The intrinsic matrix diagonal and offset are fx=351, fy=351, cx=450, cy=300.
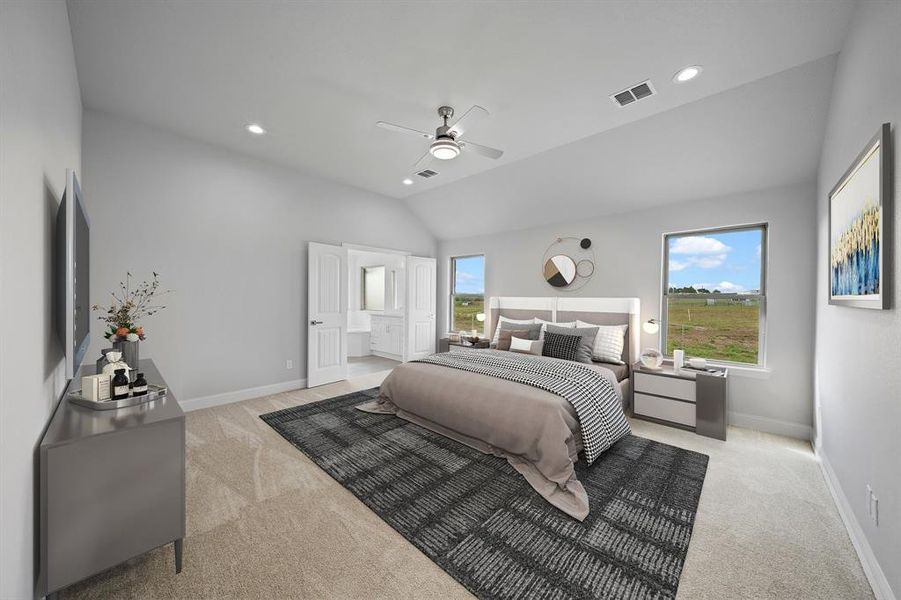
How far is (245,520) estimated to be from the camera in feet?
7.01

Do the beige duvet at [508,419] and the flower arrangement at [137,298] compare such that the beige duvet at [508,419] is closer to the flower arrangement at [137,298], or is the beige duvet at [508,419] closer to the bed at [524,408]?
the bed at [524,408]

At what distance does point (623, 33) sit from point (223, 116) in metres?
3.55

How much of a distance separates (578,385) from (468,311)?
12.7ft

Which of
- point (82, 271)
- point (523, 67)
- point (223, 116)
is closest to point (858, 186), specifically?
point (523, 67)

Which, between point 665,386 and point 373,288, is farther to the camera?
point 373,288

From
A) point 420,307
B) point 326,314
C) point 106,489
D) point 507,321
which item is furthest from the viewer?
point 420,307

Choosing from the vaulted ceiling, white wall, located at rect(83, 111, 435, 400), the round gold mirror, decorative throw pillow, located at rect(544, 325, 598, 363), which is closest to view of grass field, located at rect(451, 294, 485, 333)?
the round gold mirror

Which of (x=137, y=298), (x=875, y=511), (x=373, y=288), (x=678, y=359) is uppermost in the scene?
(x=373, y=288)

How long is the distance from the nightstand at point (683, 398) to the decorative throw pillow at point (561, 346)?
0.66 meters

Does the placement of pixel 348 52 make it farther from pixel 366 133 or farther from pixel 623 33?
pixel 623 33

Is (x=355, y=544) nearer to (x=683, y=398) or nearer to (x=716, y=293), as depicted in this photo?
(x=683, y=398)

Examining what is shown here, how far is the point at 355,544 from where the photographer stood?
1.95 metres

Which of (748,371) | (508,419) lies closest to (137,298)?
(508,419)

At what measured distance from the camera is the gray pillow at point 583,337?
161 inches
